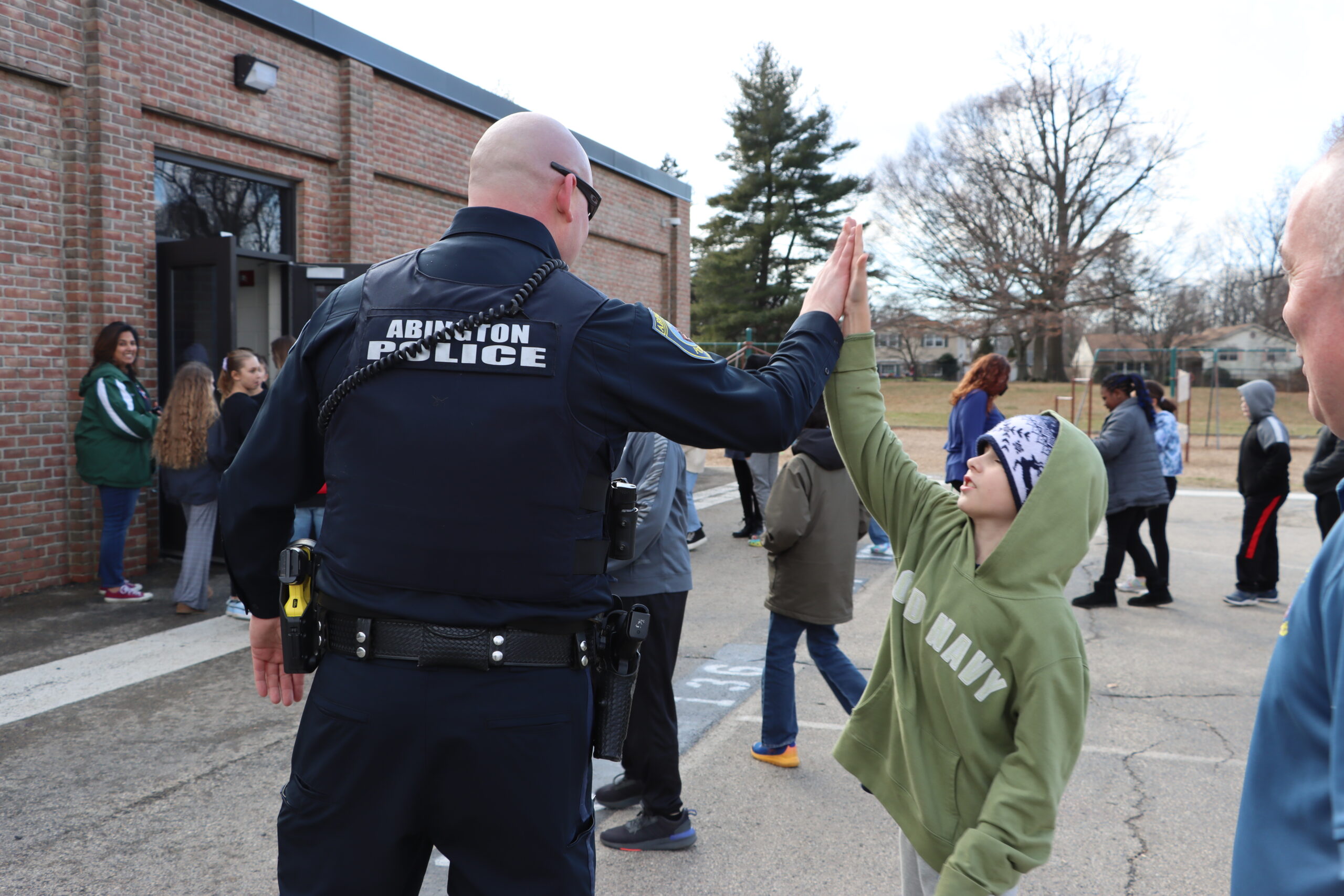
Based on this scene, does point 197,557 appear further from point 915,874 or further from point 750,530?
point 915,874

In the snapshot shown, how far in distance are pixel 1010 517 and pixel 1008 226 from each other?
4064 centimetres

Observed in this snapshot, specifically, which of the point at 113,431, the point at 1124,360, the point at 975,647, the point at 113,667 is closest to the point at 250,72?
the point at 113,431

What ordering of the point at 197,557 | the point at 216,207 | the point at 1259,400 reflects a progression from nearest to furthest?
the point at 197,557 → the point at 1259,400 → the point at 216,207

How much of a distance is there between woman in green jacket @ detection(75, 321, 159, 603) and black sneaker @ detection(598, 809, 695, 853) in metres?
5.28

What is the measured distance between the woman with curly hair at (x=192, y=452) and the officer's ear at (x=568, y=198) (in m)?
5.79

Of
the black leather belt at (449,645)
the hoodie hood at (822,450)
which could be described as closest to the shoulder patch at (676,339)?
the black leather belt at (449,645)

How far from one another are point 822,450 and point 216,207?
23.7 feet

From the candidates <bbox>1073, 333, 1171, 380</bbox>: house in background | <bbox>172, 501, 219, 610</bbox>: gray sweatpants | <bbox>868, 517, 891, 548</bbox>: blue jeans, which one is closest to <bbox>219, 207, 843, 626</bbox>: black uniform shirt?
<bbox>172, 501, 219, 610</bbox>: gray sweatpants

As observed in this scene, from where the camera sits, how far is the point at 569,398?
185 cm

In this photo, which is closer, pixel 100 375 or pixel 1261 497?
pixel 100 375

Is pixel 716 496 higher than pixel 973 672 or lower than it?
lower

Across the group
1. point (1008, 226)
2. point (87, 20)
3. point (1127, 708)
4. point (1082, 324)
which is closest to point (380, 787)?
point (1127, 708)

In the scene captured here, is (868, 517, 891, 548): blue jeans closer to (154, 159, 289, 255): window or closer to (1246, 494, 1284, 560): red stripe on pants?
(1246, 494, 1284, 560): red stripe on pants

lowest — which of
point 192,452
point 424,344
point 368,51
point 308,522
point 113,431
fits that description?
point 308,522
